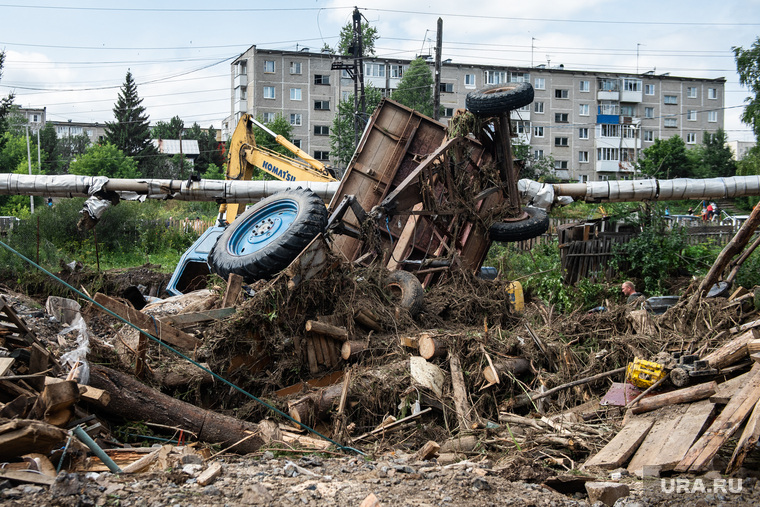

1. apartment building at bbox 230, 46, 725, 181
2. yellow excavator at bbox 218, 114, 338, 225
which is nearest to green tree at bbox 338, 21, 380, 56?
apartment building at bbox 230, 46, 725, 181

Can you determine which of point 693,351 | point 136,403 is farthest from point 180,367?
point 693,351

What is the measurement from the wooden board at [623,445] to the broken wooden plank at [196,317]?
3658mm

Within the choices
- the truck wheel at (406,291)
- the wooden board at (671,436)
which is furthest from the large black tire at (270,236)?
the wooden board at (671,436)

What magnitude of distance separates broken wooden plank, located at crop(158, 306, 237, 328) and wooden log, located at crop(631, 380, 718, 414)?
391cm

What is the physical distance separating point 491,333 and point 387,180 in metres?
4.09

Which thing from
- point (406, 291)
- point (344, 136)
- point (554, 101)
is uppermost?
point (554, 101)

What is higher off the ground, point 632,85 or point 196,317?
point 632,85

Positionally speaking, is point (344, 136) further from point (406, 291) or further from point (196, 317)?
point (196, 317)

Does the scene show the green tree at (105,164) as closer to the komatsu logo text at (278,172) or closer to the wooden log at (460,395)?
the komatsu logo text at (278,172)

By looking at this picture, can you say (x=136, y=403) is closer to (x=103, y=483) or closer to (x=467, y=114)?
(x=103, y=483)

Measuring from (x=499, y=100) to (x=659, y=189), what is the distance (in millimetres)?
6978

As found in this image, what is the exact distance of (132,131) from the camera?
173ft

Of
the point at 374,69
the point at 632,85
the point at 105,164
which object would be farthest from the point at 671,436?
the point at 632,85

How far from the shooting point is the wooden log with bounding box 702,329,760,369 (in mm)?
5684
